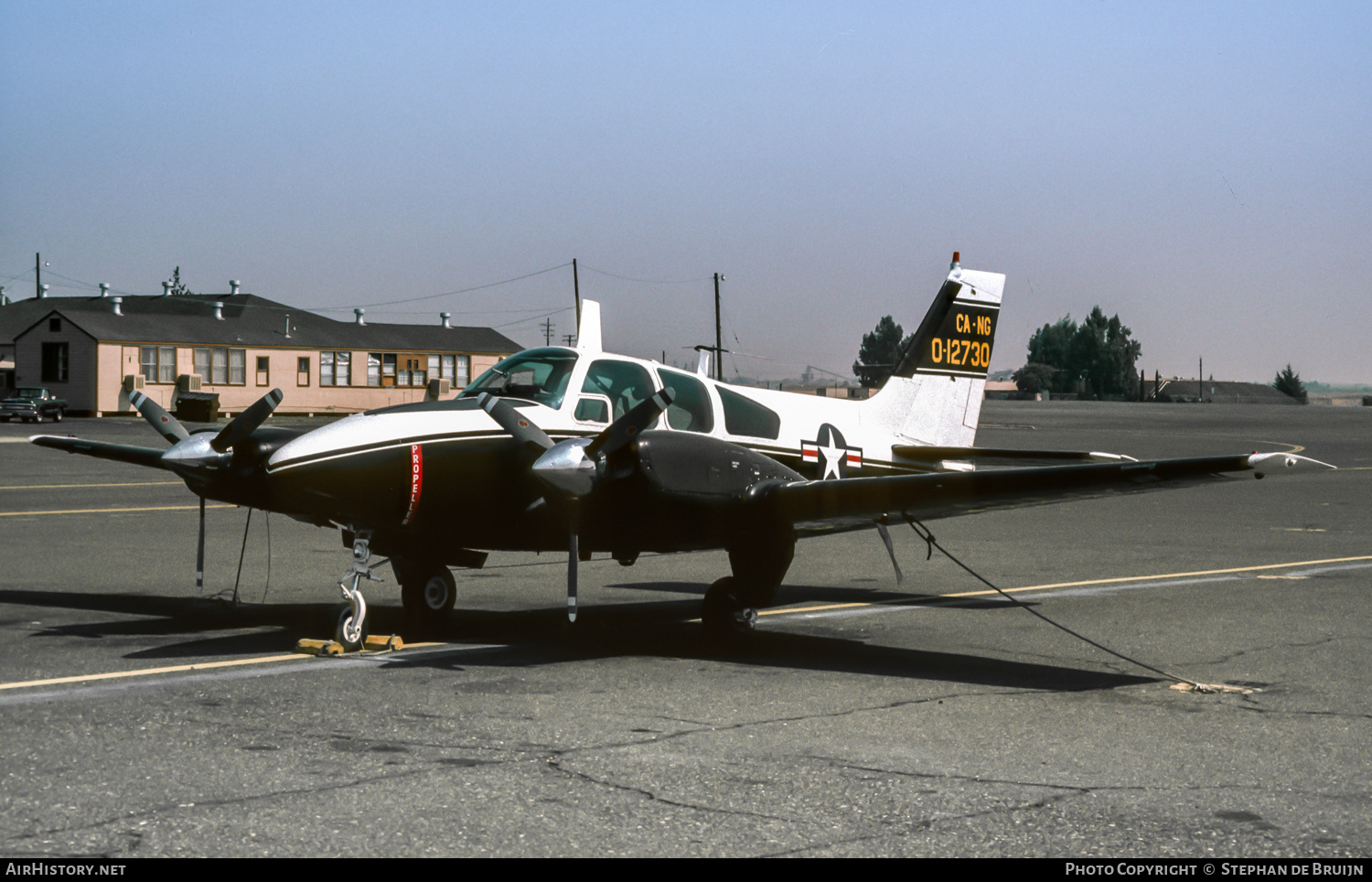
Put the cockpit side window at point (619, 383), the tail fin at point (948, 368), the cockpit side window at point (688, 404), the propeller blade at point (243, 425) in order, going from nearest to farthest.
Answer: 1. the propeller blade at point (243, 425)
2. the cockpit side window at point (619, 383)
3. the cockpit side window at point (688, 404)
4. the tail fin at point (948, 368)

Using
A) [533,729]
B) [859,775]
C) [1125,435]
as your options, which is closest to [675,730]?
[533,729]

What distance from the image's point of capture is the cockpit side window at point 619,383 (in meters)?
12.0

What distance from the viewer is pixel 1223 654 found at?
1108 centimetres

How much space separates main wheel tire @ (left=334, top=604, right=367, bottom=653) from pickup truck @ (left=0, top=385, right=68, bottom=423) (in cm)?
6003

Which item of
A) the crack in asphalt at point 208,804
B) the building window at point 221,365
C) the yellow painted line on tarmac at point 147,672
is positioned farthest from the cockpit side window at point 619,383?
the building window at point 221,365

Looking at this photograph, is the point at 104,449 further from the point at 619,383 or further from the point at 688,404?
the point at 688,404

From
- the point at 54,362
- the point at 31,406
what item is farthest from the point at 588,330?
the point at 54,362

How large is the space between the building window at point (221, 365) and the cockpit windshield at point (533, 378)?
6557cm

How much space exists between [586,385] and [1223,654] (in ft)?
19.7

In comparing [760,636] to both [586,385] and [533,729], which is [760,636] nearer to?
[586,385]

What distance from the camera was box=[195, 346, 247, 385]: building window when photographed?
73062mm

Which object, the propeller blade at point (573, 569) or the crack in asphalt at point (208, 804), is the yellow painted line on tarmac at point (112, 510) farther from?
the crack in asphalt at point (208, 804)

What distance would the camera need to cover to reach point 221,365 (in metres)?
73.8

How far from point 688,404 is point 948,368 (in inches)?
204
